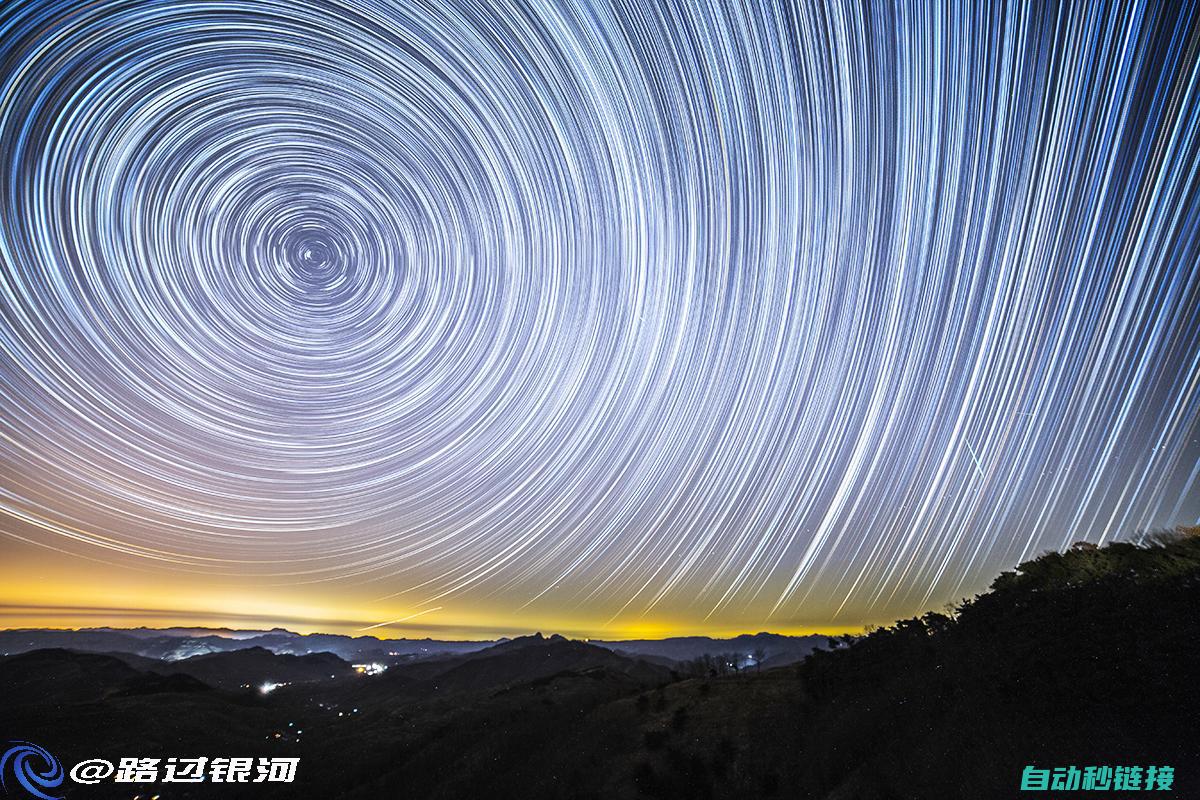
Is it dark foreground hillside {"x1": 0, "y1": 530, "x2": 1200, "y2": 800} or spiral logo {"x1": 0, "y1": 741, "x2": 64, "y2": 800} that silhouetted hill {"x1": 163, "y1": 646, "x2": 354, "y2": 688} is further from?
spiral logo {"x1": 0, "y1": 741, "x2": 64, "y2": 800}

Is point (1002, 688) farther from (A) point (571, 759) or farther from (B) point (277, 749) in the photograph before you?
(B) point (277, 749)

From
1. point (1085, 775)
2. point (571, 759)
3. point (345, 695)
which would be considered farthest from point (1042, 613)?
point (345, 695)

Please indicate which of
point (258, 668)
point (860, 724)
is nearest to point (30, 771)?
point (860, 724)

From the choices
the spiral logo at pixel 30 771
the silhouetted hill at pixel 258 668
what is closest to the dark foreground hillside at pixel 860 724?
the spiral logo at pixel 30 771

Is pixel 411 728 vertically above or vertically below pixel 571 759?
below

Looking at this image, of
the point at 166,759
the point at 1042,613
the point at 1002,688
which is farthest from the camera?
the point at 166,759

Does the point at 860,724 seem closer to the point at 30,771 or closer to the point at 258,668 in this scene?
the point at 30,771

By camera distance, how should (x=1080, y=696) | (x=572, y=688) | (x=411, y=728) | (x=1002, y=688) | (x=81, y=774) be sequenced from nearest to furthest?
(x=1080, y=696) < (x=1002, y=688) < (x=81, y=774) < (x=411, y=728) < (x=572, y=688)

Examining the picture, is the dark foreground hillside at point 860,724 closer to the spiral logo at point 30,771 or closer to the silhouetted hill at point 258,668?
the spiral logo at point 30,771
